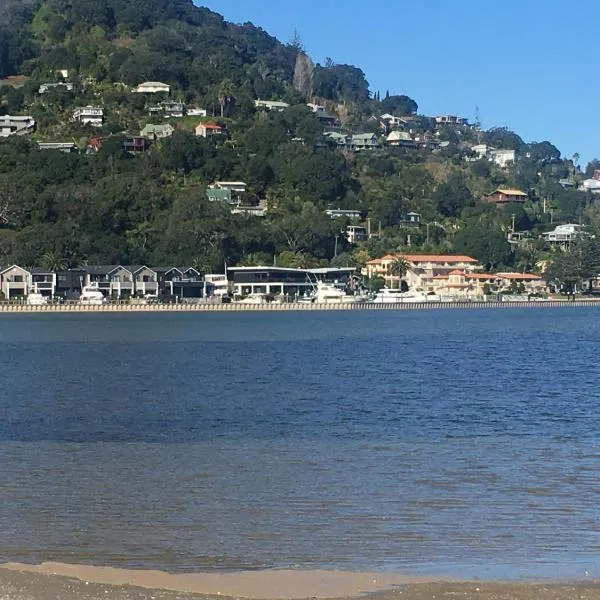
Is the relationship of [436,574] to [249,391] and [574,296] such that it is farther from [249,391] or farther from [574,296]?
[574,296]

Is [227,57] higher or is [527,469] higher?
[227,57]

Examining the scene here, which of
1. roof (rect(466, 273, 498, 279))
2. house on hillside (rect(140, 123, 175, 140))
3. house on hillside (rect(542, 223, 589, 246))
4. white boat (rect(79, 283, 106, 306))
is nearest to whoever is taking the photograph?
white boat (rect(79, 283, 106, 306))

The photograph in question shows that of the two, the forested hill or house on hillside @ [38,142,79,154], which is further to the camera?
house on hillside @ [38,142,79,154]

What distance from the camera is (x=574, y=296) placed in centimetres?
11944

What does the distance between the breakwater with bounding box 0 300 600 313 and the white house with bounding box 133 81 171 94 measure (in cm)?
5763

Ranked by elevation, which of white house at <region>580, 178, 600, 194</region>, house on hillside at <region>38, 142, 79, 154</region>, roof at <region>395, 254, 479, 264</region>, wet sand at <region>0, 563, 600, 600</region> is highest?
white house at <region>580, 178, 600, 194</region>

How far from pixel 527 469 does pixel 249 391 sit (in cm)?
1449

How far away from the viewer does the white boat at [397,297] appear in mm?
107625

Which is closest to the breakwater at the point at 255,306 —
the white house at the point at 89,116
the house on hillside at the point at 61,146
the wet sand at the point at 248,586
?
the house on hillside at the point at 61,146

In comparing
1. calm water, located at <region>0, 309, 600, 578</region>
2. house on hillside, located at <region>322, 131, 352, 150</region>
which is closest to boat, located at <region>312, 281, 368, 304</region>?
house on hillside, located at <region>322, 131, 352, 150</region>

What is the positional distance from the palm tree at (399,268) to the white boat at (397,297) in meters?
2.57

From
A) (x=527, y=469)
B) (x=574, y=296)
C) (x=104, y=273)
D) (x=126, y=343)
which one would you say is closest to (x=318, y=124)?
(x=574, y=296)

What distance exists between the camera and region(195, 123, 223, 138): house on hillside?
136250mm

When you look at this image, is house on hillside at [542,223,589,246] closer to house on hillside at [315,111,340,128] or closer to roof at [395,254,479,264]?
roof at [395,254,479,264]
